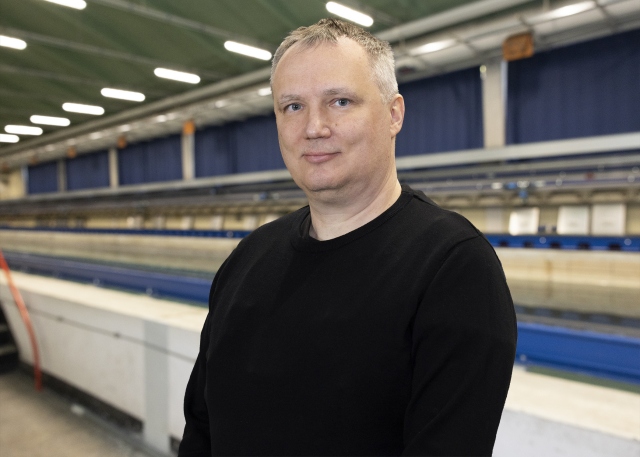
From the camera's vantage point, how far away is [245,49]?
20.3 ft

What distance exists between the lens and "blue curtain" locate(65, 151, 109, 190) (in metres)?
13.5

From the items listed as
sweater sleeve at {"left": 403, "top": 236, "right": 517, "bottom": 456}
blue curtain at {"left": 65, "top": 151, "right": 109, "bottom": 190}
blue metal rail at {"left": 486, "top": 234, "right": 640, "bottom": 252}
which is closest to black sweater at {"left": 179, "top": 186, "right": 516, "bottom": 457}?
sweater sleeve at {"left": 403, "top": 236, "right": 517, "bottom": 456}

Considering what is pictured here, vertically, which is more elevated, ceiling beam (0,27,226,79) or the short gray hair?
ceiling beam (0,27,226,79)

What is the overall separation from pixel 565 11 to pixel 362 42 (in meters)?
4.84

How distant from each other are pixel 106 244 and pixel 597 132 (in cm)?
1020

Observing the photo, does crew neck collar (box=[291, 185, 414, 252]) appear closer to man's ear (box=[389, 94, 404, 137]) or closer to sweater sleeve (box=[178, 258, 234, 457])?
man's ear (box=[389, 94, 404, 137])

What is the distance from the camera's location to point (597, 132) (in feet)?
→ 18.4

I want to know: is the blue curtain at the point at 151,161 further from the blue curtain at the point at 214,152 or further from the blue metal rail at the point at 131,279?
the blue metal rail at the point at 131,279

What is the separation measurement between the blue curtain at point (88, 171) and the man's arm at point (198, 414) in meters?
13.7

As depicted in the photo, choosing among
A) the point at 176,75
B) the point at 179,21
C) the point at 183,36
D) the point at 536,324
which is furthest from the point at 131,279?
the point at 536,324

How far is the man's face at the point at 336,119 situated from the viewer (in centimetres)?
73

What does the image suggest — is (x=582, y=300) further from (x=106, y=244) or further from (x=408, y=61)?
(x=106, y=244)

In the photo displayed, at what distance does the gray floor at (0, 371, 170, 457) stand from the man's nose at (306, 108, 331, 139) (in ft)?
8.66

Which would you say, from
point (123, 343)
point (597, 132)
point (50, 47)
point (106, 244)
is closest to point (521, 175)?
point (597, 132)
